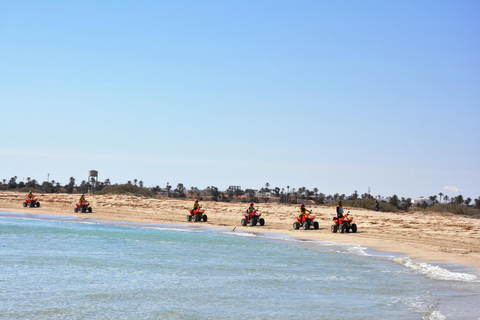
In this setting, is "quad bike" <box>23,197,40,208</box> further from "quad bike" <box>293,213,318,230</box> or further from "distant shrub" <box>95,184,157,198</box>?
"quad bike" <box>293,213,318,230</box>

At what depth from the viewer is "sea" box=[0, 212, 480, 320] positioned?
11.3 meters

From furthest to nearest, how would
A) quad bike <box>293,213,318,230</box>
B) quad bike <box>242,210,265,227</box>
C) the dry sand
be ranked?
quad bike <box>242,210,265,227</box> → quad bike <box>293,213,318,230</box> → the dry sand

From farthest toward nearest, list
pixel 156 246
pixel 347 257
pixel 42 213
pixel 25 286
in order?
pixel 42 213 < pixel 156 246 < pixel 347 257 < pixel 25 286

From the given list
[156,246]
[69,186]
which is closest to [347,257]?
[156,246]

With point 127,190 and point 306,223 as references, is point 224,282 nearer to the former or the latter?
point 306,223

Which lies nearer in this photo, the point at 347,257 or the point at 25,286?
the point at 25,286

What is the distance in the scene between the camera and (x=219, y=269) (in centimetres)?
1761

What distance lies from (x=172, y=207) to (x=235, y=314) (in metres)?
44.4

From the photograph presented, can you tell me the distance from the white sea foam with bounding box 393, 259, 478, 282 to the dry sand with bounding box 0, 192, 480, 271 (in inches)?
52.5

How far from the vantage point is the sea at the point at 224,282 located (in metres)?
11.3

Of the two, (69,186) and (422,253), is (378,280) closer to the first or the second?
(422,253)

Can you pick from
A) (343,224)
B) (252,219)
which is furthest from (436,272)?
(252,219)

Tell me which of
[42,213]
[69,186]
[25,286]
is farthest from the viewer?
[69,186]

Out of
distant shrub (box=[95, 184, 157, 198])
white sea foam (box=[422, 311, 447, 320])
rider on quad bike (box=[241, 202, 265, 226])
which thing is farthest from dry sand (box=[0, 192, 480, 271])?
distant shrub (box=[95, 184, 157, 198])
